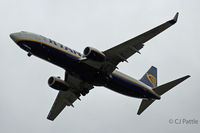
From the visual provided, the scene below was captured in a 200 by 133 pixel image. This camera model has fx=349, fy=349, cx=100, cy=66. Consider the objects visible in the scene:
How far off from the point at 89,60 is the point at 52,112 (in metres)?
16.4

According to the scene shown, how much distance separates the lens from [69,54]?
156ft

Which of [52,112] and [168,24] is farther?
[52,112]

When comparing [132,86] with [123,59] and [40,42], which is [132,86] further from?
[40,42]

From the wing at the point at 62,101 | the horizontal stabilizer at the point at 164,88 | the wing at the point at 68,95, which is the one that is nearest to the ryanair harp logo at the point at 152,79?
the horizontal stabilizer at the point at 164,88

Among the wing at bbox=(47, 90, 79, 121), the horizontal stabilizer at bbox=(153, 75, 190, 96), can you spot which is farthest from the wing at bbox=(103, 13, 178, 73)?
the wing at bbox=(47, 90, 79, 121)

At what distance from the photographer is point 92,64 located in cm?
4794

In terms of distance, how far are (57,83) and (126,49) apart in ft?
38.6

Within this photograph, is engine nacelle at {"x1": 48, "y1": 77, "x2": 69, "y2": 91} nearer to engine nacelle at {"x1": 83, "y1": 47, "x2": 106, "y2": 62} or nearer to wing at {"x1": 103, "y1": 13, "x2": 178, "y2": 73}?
wing at {"x1": 103, "y1": 13, "x2": 178, "y2": 73}

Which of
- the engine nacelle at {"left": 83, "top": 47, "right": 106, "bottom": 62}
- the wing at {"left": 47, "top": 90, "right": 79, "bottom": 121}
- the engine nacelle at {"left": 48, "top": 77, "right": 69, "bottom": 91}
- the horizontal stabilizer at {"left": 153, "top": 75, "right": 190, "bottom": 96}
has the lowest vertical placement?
the wing at {"left": 47, "top": 90, "right": 79, "bottom": 121}

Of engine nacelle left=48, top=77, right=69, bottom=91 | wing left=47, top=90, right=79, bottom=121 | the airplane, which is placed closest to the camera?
the airplane

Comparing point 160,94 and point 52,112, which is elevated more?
point 160,94

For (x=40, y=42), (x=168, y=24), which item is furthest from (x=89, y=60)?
(x=168, y=24)

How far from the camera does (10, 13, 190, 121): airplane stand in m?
45.9

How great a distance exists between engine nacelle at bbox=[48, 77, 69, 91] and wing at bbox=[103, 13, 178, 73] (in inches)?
288
